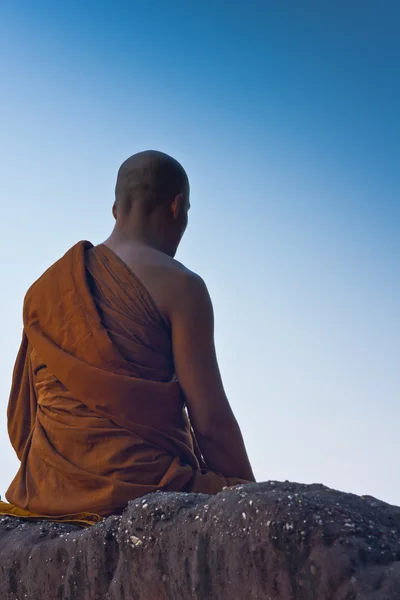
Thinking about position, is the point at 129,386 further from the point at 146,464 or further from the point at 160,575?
the point at 160,575

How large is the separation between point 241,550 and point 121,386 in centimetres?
174

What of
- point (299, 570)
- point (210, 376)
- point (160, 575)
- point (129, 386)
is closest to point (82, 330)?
point (129, 386)

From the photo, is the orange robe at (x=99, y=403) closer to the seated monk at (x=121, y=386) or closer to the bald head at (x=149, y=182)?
the seated monk at (x=121, y=386)

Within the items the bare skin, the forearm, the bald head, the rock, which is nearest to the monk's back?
the bare skin

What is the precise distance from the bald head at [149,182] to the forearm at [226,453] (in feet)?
5.14

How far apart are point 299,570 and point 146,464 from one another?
171 centimetres

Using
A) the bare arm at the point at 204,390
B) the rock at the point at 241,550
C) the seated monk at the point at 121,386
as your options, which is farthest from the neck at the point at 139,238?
the rock at the point at 241,550

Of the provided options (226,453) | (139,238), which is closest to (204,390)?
(226,453)

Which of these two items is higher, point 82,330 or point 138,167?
point 138,167

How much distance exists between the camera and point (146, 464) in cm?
452

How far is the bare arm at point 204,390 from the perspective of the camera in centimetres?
489

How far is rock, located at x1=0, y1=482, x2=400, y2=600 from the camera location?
2859 millimetres

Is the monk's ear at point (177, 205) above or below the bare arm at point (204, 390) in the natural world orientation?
above

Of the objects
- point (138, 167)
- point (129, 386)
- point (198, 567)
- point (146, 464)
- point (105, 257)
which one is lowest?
point (198, 567)
